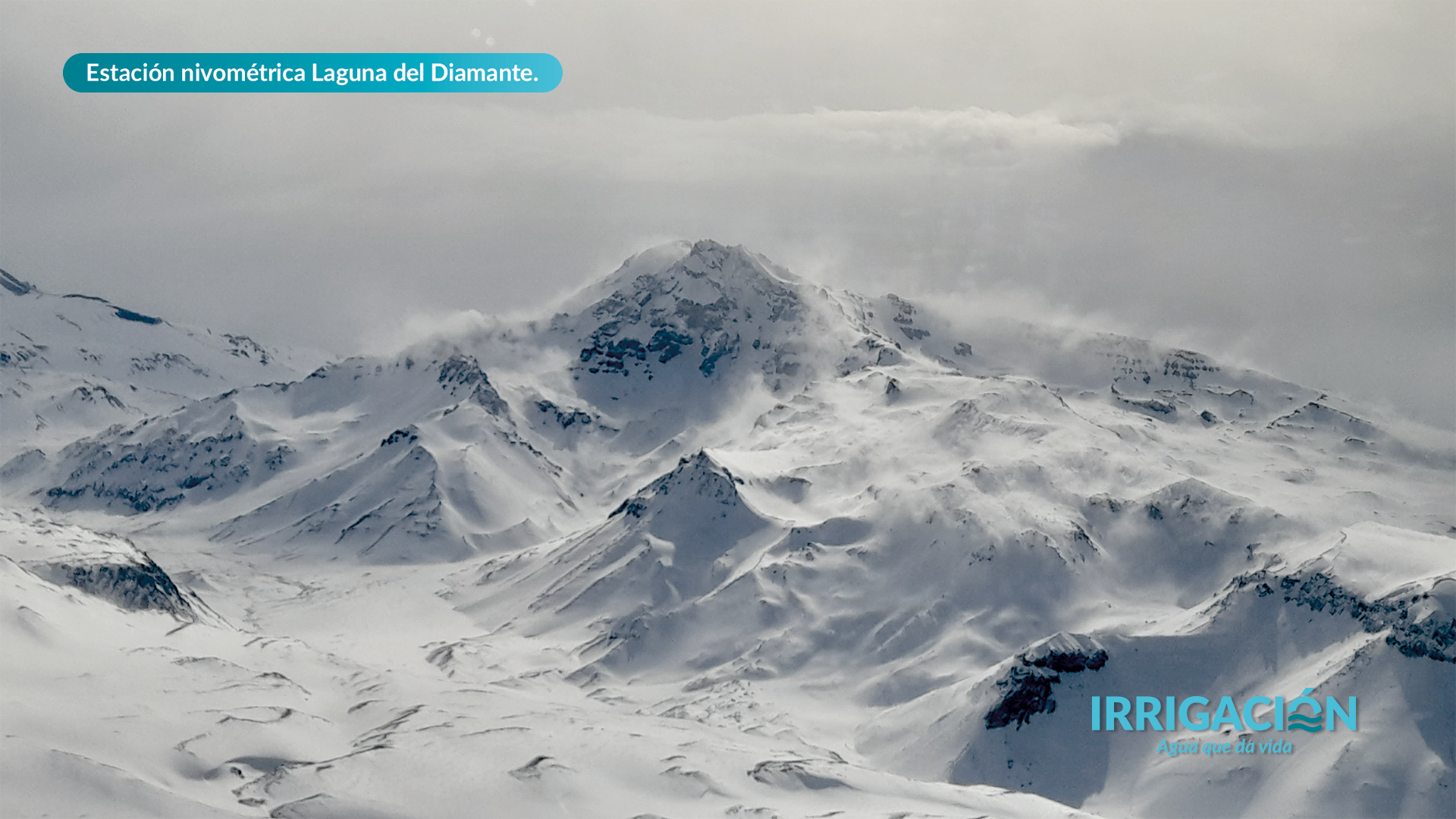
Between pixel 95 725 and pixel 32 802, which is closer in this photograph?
pixel 32 802

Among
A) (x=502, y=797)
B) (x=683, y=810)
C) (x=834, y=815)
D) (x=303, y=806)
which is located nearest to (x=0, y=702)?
(x=303, y=806)

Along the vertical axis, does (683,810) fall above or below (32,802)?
below

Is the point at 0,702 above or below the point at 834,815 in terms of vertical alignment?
above

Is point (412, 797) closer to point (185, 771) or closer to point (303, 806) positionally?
point (303, 806)

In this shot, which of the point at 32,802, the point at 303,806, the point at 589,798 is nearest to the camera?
the point at 32,802

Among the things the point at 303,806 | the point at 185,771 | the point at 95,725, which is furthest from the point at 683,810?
the point at 95,725

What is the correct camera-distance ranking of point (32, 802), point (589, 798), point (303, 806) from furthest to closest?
point (589, 798) < point (303, 806) < point (32, 802)

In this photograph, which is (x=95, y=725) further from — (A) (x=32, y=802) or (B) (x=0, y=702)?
(A) (x=32, y=802)

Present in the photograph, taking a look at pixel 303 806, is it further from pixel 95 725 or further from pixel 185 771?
pixel 95 725

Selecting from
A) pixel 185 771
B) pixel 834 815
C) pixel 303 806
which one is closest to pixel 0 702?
pixel 185 771

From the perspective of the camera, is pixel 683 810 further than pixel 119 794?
Yes
